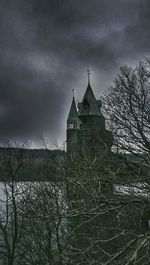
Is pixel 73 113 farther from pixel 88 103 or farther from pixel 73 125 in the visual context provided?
pixel 88 103

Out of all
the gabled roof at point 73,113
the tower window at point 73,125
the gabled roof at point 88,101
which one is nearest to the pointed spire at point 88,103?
the gabled roof at point 88,101

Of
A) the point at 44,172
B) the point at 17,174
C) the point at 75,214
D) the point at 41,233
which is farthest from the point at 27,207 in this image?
the point at 75,214

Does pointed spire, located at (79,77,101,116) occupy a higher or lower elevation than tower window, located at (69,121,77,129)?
higher

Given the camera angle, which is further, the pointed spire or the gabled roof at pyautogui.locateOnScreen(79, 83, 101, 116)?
the pointed spire

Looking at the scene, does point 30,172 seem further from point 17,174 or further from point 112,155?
point 112,155

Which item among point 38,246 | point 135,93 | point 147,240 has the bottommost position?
point 38,246

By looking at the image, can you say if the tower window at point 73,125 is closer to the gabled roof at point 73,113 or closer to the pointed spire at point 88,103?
the gabled roof at point 73,113

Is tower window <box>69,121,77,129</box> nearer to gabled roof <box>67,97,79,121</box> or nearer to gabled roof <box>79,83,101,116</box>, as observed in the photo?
gabled roof <box>67,97,79,121</box>

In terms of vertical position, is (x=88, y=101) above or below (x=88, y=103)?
above

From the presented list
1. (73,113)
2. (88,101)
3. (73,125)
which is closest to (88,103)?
(88,101)

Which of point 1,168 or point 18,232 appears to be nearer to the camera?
point 18,232

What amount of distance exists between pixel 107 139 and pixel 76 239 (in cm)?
299

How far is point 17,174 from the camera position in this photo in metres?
19.1

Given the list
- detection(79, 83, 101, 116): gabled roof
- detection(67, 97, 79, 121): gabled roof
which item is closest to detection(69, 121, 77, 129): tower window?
detection(67, 97, 79, 121): gabled roof
